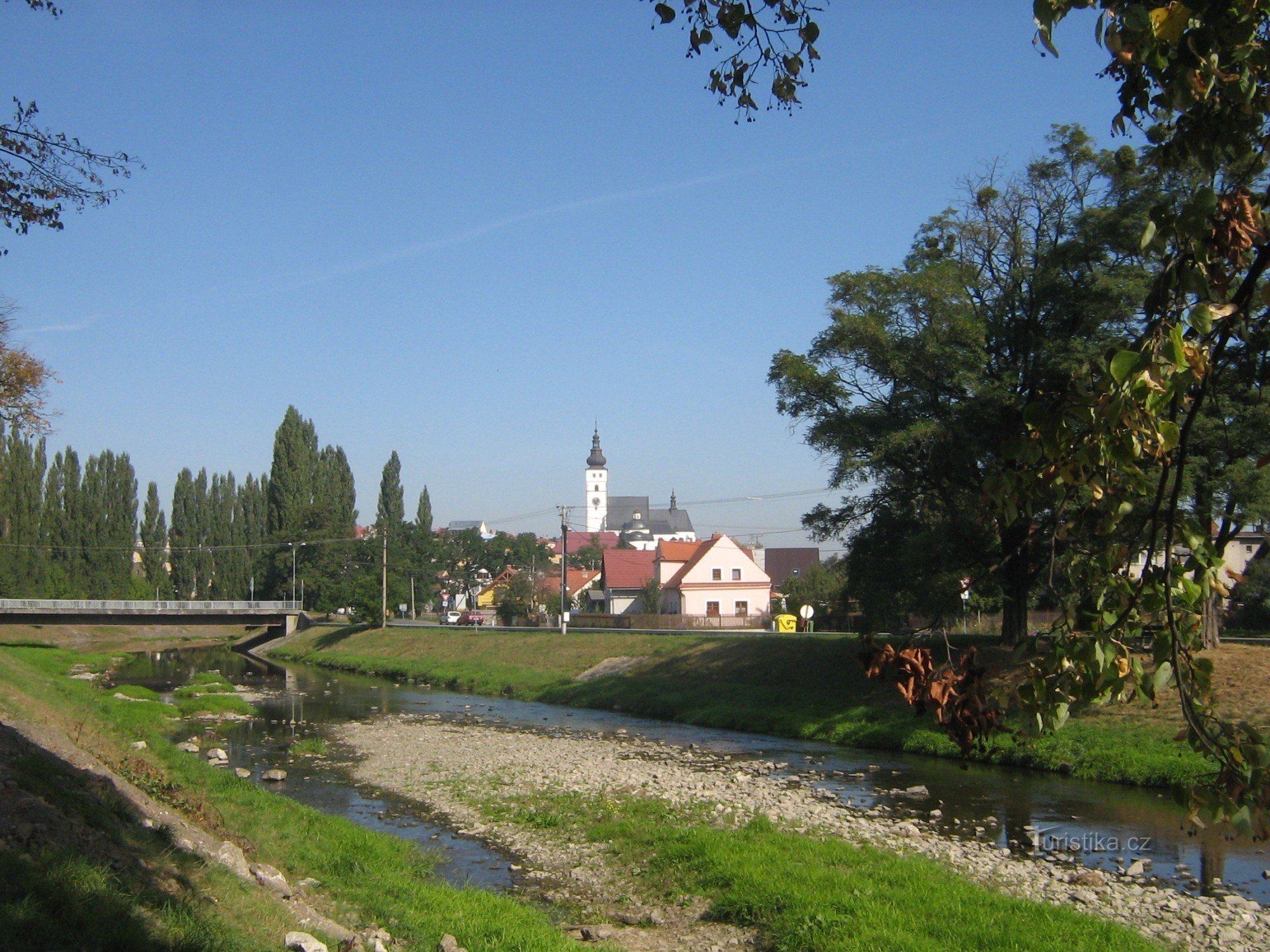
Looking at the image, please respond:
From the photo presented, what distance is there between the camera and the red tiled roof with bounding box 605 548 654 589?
83.7 meters

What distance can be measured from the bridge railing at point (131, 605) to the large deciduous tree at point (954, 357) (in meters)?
52.1

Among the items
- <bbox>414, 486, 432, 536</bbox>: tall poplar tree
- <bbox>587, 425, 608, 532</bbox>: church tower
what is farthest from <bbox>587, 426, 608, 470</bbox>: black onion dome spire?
<bbox>414, 486, 432, 536</bbox>: tall poplar tree

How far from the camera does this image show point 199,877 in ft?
30.6

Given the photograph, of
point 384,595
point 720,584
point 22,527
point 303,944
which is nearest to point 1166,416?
point 303,944

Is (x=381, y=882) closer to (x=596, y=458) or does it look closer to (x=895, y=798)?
(x=895, y=798)

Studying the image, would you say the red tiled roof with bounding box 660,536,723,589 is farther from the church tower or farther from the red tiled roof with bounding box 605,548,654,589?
the church tower

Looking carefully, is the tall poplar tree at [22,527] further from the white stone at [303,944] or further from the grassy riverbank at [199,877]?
the white stone at [303,944]

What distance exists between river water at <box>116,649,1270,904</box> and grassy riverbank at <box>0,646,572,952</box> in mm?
1298

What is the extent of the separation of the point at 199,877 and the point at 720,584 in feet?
213

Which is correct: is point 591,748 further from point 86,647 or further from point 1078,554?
point 86,647

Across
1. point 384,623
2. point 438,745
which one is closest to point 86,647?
point 384,623

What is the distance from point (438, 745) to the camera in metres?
26.0

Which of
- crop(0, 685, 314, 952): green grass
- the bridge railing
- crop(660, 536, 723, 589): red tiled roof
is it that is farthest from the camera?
crop(660, 536, 723, 589): red tiled roof

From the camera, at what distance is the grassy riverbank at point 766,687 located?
844 inches
